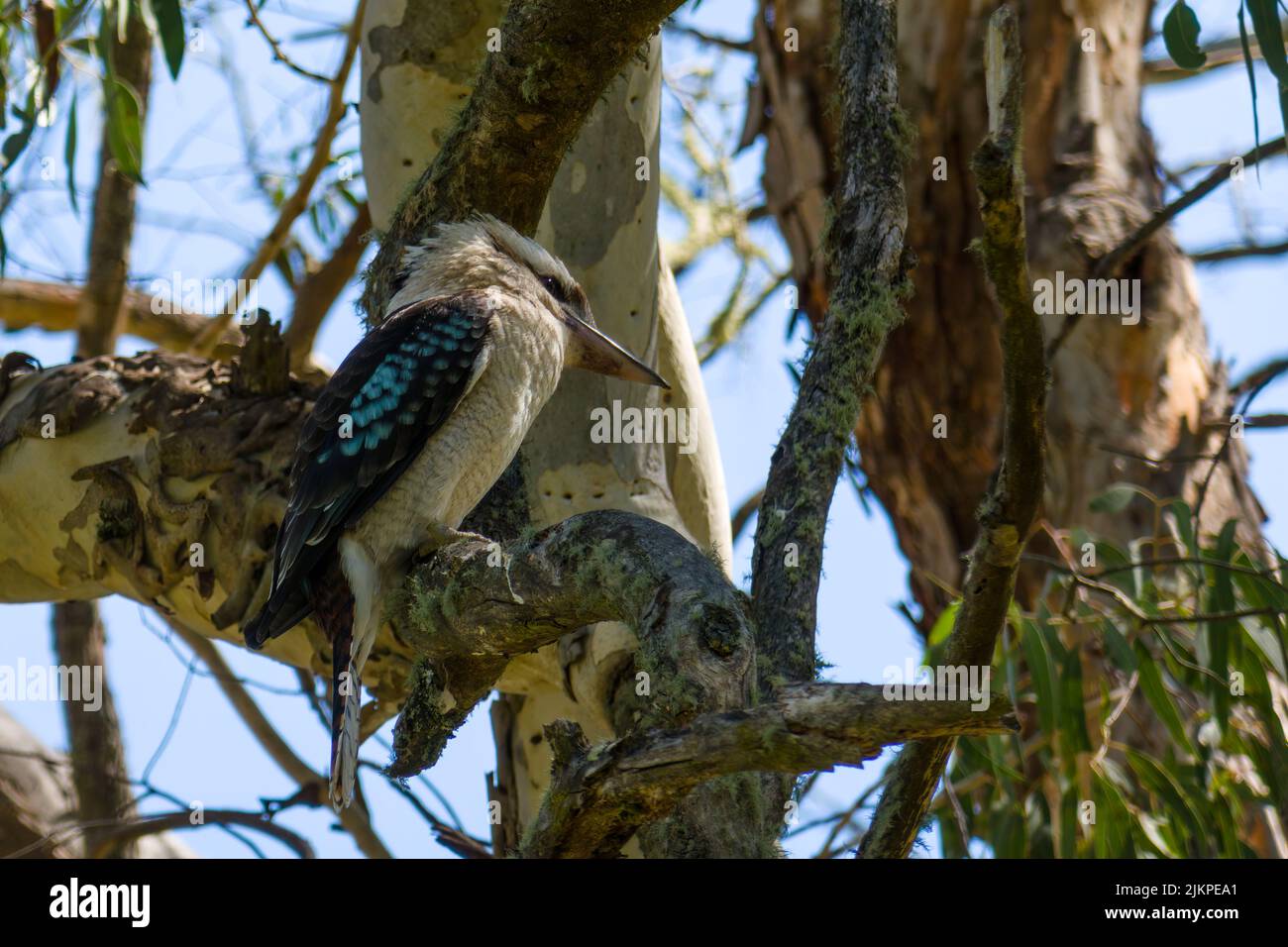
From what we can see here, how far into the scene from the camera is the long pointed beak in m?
2.39

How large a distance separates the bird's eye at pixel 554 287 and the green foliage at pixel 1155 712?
94cm

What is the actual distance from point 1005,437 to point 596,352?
99cm

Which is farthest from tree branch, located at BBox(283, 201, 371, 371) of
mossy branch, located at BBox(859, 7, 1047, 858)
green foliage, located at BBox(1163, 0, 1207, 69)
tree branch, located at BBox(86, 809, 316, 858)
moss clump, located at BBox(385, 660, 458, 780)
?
mossy branch, located at BBox(859, 7, 1047, 858)

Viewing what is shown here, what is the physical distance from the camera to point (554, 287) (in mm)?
2443

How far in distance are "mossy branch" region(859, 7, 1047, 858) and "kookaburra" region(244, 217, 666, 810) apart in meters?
0.72

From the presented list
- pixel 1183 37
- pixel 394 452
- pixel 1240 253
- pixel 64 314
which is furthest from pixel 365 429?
pixel 1240 253

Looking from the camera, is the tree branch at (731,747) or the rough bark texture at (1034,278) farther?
the rough bark texture at (1034,278)

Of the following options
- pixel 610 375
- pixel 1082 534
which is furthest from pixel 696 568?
pixel 1082 534

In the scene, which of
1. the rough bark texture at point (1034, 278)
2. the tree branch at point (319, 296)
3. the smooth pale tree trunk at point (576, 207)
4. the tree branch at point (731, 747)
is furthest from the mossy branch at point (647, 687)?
the rough bark texture at point (1034, 278)

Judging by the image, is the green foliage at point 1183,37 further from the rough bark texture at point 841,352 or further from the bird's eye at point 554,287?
the bird's eye at point 554,287

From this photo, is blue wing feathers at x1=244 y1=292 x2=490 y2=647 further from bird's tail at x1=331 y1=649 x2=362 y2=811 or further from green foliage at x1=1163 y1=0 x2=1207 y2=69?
green foliage at x1=1163 y1=0 x2=1207 y2=69

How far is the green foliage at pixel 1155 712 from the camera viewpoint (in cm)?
255

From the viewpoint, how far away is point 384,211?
2.72 meters

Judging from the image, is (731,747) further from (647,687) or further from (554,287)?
(554,287)
